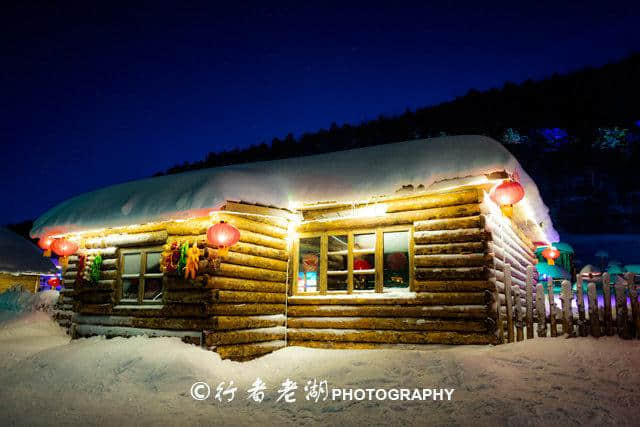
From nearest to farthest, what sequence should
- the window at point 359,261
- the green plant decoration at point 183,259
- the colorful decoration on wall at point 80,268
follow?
the green plant decoration at point 183,259, the window at point 359,261, the colorful decoration on wall at point 80,268

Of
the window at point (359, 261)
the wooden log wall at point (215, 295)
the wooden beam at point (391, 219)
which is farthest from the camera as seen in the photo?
the window at point (359, 261)

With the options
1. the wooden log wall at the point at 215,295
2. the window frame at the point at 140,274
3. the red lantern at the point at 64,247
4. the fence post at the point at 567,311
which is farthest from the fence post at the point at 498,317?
the red lantern at the point at 64,247

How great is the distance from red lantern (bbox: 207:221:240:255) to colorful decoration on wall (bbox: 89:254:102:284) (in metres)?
4.54

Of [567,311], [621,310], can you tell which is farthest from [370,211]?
[621,310]

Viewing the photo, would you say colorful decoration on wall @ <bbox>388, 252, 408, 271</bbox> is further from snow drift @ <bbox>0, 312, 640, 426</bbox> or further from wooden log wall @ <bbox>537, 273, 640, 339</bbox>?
wooden log wall @ <bbox>537, 273, 640, 339</bbox>

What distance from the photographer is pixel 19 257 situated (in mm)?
30438

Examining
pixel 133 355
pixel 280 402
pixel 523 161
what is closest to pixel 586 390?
pixel 280 402

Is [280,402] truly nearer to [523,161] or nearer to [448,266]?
[448,266]

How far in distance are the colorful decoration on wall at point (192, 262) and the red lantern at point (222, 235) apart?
1.73ft

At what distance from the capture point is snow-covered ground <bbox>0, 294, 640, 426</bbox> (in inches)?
232

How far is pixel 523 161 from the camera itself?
37094 millimetres

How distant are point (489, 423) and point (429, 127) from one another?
1465 inches

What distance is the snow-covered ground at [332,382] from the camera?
5.90 metres

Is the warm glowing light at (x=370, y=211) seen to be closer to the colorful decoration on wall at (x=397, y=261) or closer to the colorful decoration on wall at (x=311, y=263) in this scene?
the colorful decoration on wall at (x=397, y=261)
